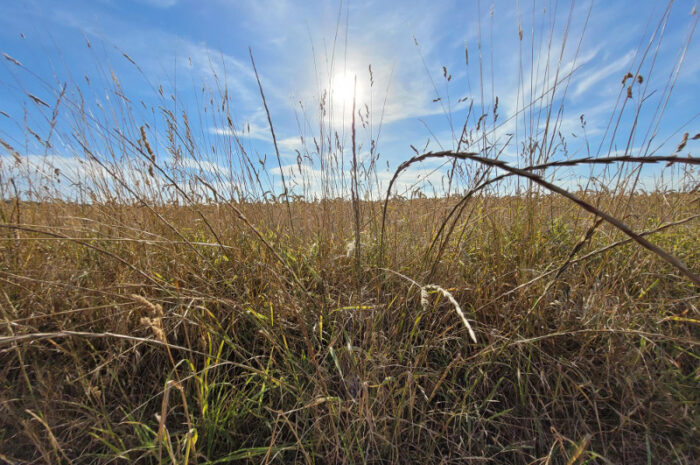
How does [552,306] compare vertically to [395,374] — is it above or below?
above

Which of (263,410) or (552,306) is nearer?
(263,410)

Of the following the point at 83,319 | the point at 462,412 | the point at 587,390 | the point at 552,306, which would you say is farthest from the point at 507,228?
the point at 83,319

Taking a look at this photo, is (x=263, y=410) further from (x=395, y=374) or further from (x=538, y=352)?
(x=538, y=352)

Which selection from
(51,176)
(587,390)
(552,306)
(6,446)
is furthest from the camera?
(51,176)

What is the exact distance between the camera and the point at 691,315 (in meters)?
1.35

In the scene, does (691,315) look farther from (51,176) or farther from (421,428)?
(51,176)

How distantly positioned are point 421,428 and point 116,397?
115 cm

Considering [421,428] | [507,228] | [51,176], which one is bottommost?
[421,428]

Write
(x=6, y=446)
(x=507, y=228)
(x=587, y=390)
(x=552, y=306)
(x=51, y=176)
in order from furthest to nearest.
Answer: (x=51, y=176), (x=507, y=228), (x=552, y=306), (x=587, y=390), (x=6, y=446)

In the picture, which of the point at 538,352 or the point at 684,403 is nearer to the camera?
the point at 684,403

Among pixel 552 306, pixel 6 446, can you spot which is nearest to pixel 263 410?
pixel 6 446

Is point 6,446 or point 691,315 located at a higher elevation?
point 691,315

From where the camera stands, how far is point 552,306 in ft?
4.34

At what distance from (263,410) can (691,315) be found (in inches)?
73.9
